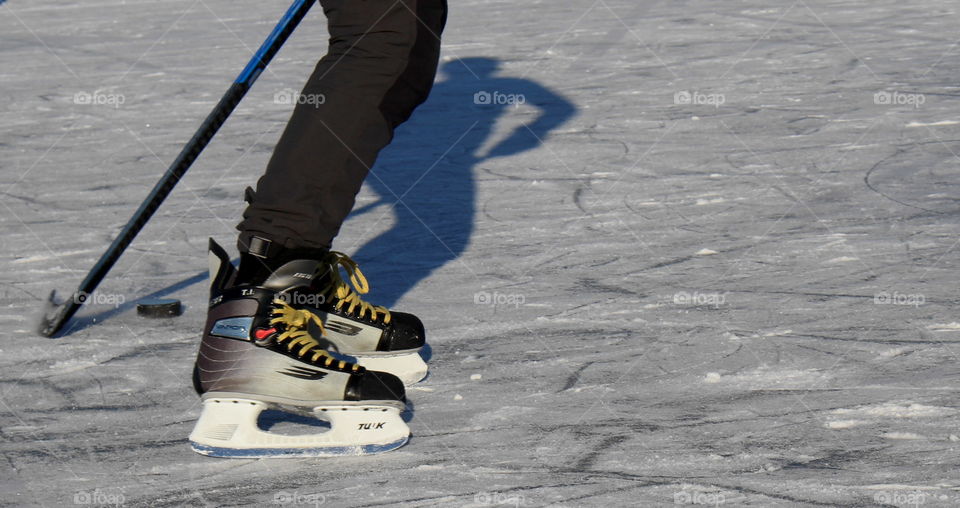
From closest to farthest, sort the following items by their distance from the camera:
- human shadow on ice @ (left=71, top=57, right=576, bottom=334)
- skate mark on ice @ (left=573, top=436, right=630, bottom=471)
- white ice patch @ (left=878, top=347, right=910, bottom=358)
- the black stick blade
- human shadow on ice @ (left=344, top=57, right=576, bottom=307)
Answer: skate mark on ice @ (left=573, top=436, right=630, bottom=471), white ice patch @ (left=878, top=347, right=910, bottom=358), the black stick blade, human shadow on ice @ (left=71, top=57, right=576, bottom=334), human shadow on ice @ (left=344, top=57, right=576, bottom=307)

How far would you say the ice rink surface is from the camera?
6.86 ft

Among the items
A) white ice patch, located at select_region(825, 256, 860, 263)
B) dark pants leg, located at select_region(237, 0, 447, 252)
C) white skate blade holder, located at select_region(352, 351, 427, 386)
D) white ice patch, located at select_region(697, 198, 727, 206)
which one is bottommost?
white ice patch, located at select_region(697, 198, 727, 206)

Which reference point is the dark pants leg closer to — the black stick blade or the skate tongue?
the skate tongue

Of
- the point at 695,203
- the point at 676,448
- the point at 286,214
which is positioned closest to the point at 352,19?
the point at 286,214

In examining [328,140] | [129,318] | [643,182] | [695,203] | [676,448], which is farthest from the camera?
[643,182]

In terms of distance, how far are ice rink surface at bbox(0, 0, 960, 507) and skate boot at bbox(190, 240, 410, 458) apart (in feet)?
0.17

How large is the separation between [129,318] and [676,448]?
1.57 metres

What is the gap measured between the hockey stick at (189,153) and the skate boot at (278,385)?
408 mm

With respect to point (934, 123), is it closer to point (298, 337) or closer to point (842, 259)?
point (842, 259)

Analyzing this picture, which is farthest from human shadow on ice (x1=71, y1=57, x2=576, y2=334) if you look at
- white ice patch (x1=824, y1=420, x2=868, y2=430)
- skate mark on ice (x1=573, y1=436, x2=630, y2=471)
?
white ice patch (x1=824, y1=420, x2=868, y2=430)

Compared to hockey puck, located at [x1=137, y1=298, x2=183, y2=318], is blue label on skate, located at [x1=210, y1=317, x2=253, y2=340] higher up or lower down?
higher up

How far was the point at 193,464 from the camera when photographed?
217 cm

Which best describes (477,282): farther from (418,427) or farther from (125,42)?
(125,42)

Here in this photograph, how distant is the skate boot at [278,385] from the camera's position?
2.20m
